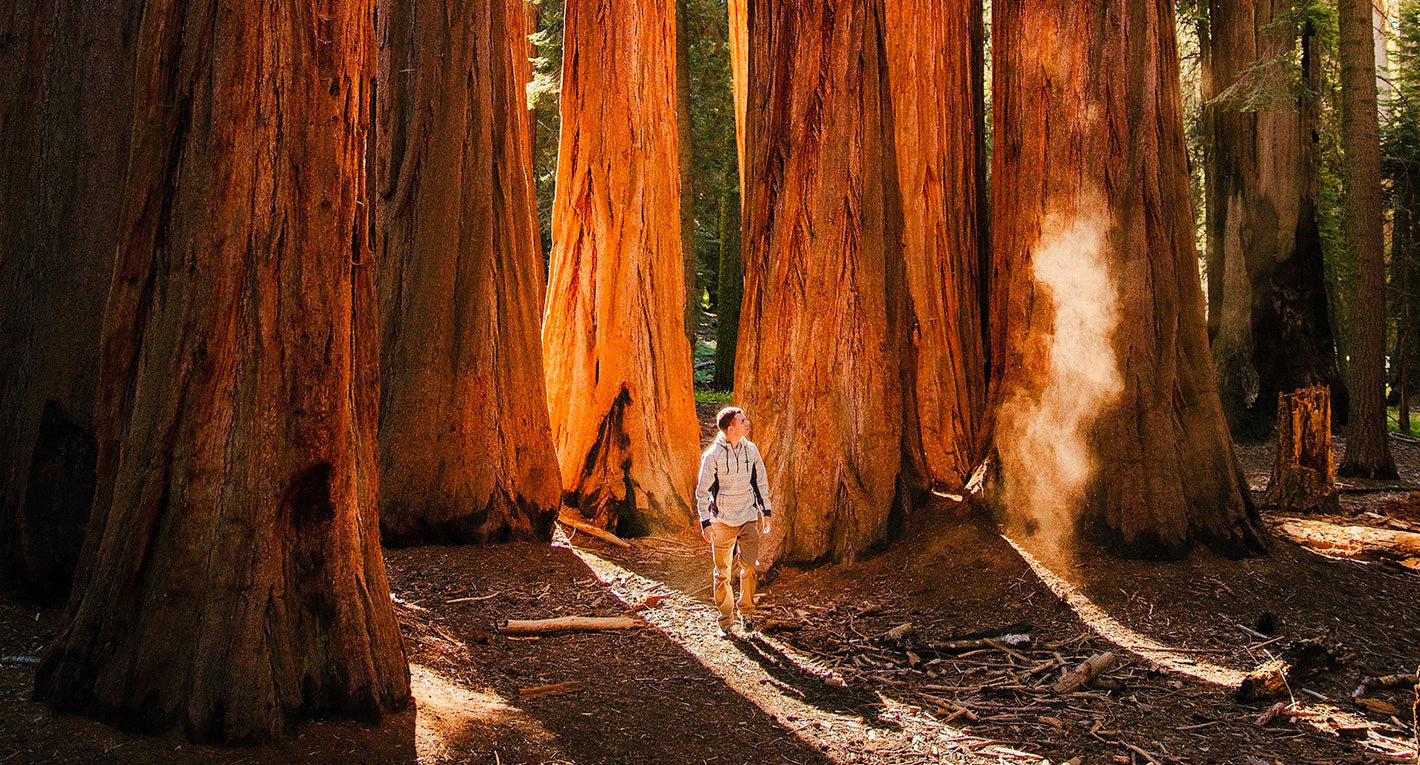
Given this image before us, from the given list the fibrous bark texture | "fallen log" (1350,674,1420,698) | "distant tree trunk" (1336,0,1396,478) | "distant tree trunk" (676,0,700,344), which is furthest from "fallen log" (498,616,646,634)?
"distant tree trunk" (676,0,700,344)

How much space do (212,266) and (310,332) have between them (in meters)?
0.46

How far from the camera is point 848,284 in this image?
26.4ft

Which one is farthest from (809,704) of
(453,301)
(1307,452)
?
(1307,452)

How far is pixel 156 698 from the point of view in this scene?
160 inches

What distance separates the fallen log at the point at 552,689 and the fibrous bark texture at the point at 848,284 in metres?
2.43

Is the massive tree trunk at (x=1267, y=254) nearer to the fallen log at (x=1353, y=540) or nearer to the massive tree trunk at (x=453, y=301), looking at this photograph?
the fallen log at (x=1353, y=540)

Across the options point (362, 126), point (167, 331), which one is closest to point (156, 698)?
point (167, 331)

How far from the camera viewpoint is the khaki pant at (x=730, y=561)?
22.6 ft

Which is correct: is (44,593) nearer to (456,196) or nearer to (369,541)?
(369,541)

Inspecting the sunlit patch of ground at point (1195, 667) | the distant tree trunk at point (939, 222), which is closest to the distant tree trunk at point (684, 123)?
the distant tree trunk at point (939, 222)

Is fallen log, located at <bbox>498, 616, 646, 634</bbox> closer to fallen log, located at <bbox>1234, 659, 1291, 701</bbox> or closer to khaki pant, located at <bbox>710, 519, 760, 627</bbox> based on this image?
khaki pant, located at <bbox>710, 519, 760, 627</bbox>

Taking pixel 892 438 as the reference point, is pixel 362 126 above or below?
above

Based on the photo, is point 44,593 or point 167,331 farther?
point 44,593

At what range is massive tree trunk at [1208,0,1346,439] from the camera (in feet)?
49.0
